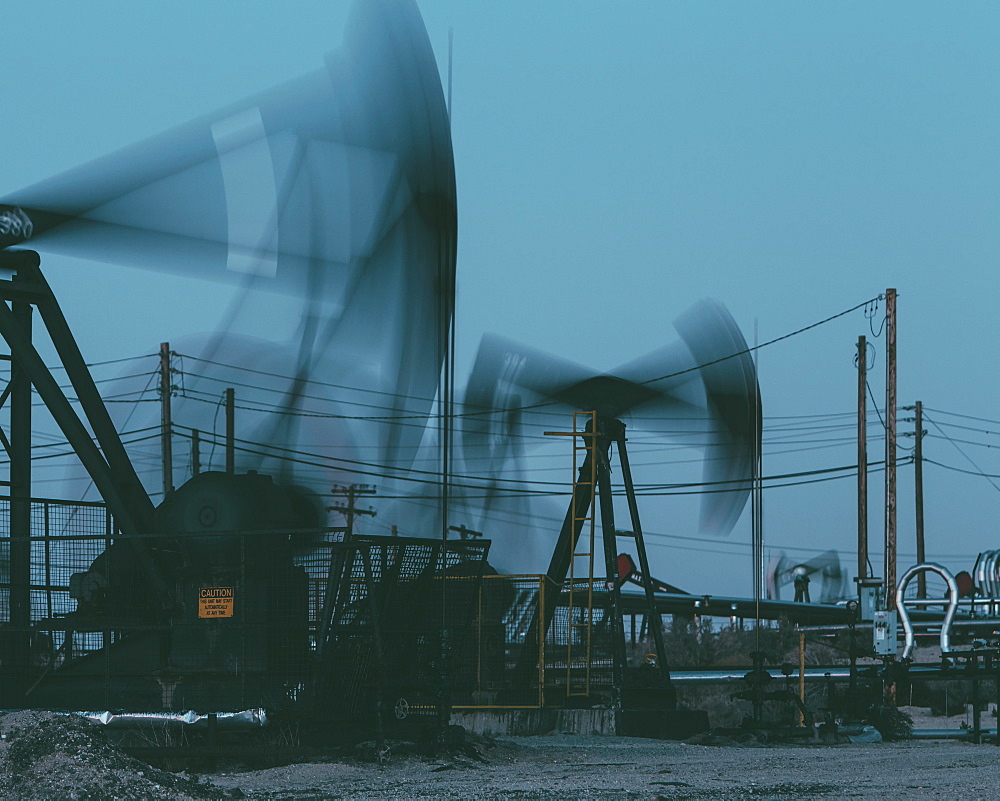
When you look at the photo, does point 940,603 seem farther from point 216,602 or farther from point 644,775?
point 216,602

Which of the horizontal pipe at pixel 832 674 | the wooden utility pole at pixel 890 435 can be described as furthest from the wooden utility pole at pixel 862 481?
the horizontal pipe at pixel 832 674

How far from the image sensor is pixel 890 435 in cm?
3356

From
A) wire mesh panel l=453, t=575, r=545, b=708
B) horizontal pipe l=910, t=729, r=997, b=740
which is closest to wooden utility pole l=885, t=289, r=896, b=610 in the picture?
horizontal pipe l=910, t=729, r=997, b=740

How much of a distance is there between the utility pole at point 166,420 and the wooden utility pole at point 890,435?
2056 centimetres

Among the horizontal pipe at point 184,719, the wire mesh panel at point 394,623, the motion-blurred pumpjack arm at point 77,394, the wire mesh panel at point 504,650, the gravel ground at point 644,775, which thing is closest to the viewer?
the gravel ground at point 644,775

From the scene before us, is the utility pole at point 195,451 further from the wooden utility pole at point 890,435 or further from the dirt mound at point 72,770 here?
the dirt mound at point 72,770

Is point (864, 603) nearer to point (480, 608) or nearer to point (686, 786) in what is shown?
point (480, 608)

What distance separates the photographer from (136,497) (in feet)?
51.4

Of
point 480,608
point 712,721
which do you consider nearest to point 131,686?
point 480,608

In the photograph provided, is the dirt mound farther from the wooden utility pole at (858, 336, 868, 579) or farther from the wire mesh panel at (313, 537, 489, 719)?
the wooden utility pole at (858, 336, 868, 579)

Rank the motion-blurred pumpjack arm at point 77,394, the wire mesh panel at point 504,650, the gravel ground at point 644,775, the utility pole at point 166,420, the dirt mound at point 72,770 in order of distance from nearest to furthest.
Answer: the dirt mound at point 72,770, the gravel ground at point 644,775, the motion-blurred pumpjack arm at point 77,394, the wire mesh panel at point 504,650, the utility pole at point 166,420

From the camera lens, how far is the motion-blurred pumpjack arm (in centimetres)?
1541

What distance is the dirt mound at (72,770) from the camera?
9539mm

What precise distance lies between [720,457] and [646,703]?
4.86 metres
